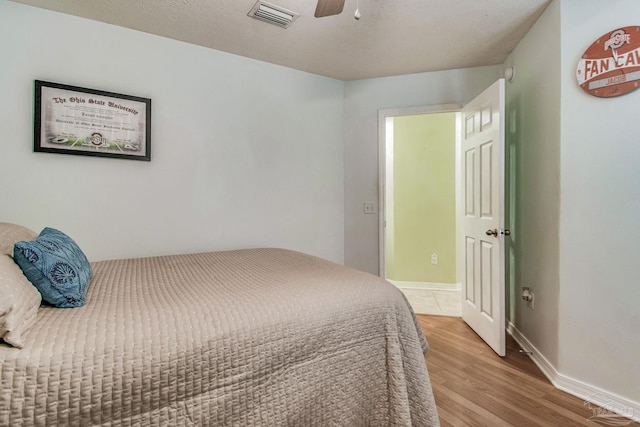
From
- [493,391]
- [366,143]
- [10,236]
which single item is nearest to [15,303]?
[10,236]

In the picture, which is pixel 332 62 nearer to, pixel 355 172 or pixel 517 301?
pixel 355 172

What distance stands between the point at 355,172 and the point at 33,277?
2.70 meters

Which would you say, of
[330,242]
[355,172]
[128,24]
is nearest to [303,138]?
[355,172]

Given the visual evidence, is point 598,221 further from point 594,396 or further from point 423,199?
point 423,199

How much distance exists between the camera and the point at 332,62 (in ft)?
9.37

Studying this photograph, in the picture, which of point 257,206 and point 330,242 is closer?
point 257,206

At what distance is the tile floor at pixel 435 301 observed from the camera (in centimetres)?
329

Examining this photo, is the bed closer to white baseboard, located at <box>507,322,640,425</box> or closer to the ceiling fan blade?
white baseboard, located at <box>507,322,640,425</box>

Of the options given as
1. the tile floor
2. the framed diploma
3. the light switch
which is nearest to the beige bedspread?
the framed diploma

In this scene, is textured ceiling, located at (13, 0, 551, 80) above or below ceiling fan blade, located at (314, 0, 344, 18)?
above

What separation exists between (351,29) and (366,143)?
1199mm

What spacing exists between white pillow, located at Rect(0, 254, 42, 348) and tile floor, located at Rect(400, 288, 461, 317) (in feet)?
10.0

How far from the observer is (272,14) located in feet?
6.80

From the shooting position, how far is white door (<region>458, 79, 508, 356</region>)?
89.5 inches
